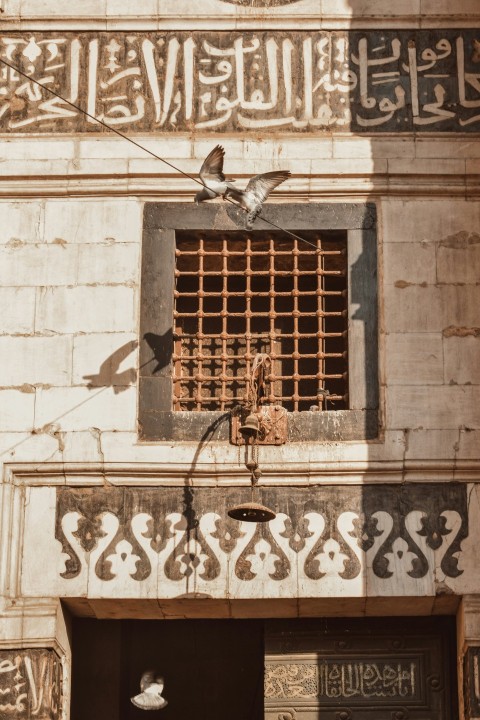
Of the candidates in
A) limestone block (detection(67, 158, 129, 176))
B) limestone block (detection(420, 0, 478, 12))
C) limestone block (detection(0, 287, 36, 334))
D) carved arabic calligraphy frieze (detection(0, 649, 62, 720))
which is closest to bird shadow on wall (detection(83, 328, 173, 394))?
limestone block (detection(0, 287, 36, 334))

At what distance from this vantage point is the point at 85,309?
12578 mm

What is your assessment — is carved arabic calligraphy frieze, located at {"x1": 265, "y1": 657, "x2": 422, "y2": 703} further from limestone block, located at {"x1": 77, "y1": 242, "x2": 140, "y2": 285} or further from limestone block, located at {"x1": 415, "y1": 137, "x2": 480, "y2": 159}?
limestone block, located at {"x1": 415, "y1": 137, "x2": 480, "y2": 159}

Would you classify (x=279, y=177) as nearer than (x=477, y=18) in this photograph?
Yes

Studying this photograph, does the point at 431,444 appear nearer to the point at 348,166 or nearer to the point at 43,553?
the point at 348,166

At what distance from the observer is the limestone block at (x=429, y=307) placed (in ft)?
40.8

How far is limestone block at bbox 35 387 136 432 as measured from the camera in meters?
12.3

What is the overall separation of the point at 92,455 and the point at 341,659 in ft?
7.37

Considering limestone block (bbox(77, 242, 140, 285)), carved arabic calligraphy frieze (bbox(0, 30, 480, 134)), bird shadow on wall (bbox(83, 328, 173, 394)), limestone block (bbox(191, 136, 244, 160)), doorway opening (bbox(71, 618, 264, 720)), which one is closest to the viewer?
bird shadow on wall (bbox(83, 328, 173, 394))

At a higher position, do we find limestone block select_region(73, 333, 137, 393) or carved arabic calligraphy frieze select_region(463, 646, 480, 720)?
limestone block select_region(73, 333, 137, 393)

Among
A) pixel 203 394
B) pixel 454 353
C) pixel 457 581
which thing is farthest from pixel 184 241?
pixel 457 581

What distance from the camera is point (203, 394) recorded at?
1281 cm

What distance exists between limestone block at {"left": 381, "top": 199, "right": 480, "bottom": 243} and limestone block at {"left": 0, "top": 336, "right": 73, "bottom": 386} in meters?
2.46

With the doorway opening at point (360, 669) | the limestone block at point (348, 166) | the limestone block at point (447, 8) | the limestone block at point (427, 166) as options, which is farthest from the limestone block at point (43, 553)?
the limestone block at point (447, 8)

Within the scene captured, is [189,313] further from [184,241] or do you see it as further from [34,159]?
[34,159]
